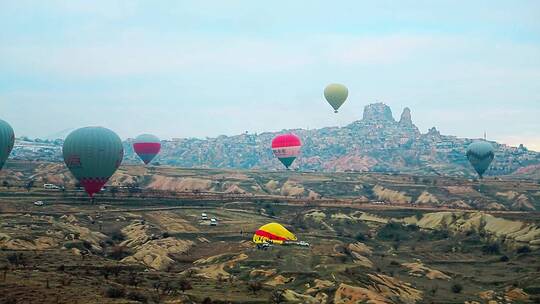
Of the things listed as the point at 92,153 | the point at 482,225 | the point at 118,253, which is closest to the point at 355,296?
the point at 118,253

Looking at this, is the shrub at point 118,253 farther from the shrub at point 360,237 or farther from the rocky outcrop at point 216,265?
the shrub at point 360,237

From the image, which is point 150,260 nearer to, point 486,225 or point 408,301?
point 408,301

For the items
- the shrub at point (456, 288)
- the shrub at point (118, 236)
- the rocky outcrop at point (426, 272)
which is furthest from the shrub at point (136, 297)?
the shrub at point (118, 236)

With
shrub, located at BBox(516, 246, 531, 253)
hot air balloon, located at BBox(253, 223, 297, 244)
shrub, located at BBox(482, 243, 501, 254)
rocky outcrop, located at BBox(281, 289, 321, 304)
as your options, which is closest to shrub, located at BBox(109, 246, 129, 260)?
hot air balloon, located at BBox(253, 223, 297, 244)

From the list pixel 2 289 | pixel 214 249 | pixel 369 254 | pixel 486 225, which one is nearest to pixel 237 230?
pixel 214 249

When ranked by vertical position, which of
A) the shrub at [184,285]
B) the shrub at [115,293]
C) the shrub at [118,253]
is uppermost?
the shrub at [115,293]

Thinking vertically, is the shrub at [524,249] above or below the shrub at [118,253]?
below

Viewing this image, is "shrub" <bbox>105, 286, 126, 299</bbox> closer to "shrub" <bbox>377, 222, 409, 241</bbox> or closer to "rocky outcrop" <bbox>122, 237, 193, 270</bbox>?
"rocky outcrop" <bbox>122, 237, 193, 270</bbox>

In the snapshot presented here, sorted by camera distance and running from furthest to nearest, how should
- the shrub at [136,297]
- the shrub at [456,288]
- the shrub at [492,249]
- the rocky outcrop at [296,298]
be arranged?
1. the shrub at [492,249]
2. the shrub at [456,288]
3. the rocky outcrop at [296,298]
4. the shrub at [136,297]
